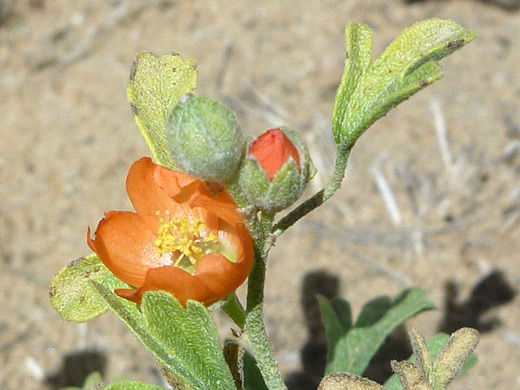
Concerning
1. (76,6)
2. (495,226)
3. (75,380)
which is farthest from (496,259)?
(76,6)

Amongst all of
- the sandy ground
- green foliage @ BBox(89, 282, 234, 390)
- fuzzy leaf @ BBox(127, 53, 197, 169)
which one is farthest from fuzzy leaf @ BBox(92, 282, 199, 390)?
the sandy ground

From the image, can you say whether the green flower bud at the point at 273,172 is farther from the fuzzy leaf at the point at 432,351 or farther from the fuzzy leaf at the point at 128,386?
the fuzzy leaf at the point at 432,351

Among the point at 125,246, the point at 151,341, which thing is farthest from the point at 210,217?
the point at 151,341

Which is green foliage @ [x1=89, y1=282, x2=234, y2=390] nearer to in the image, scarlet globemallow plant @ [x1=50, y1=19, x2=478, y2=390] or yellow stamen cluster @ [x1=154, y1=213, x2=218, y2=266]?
scarlet globemallow plant @ [x1=50, y1=19, x2=478, y2=390]

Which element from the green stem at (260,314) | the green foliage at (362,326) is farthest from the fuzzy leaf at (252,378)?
the green stem at (260,314)

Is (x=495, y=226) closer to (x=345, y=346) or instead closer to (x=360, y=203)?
(x=360, y=203)

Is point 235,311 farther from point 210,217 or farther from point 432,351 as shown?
point 432,351
